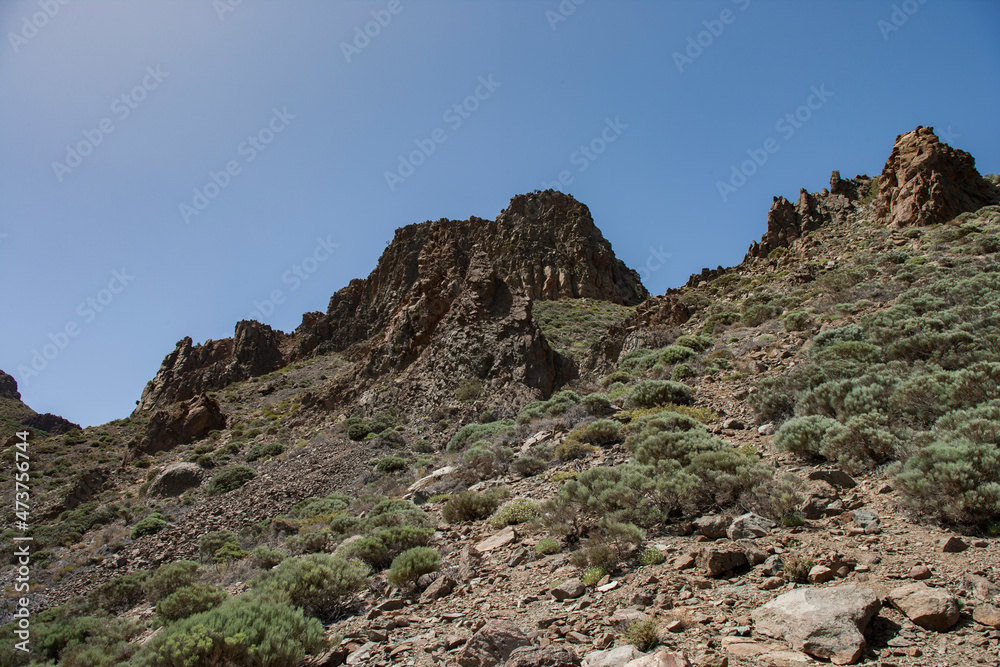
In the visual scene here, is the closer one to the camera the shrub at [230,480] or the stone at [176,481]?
the shrub at [230,480]

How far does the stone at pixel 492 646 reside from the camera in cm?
364

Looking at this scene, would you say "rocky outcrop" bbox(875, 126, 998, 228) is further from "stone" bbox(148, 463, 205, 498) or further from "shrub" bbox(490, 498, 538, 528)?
"stone" bbox(148, 463, 205, 498)

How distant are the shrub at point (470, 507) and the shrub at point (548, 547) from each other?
2438 mm

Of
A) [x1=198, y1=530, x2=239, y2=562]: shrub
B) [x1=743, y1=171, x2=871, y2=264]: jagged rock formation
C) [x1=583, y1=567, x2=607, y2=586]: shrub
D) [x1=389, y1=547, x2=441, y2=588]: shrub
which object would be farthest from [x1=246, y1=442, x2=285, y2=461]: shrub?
[x1=743, y1=171, x2=871, y2=264]: jagged rock formation

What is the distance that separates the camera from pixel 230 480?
19594 mm

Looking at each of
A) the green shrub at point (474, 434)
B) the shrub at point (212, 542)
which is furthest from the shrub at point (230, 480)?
the green shrub at point (474, 434)

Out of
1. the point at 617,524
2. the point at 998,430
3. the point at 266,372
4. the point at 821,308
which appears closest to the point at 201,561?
the point at 617,524

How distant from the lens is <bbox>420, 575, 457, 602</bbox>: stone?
214 inches

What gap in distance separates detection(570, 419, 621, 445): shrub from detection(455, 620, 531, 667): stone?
6720mm

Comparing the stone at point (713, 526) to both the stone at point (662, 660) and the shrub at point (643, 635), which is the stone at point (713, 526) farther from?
the stone at point (662, 660)

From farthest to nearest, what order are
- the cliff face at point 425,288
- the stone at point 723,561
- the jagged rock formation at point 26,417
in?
the jagged rock formation at point 26,417, the cliff face at point 425,288, the stone at point 723,561

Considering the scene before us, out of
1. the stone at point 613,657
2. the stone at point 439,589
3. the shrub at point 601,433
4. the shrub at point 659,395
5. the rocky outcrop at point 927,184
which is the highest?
the rocky outcrop at point 927,184

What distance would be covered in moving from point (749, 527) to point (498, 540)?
322cm

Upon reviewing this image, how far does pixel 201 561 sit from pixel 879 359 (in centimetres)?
1457
